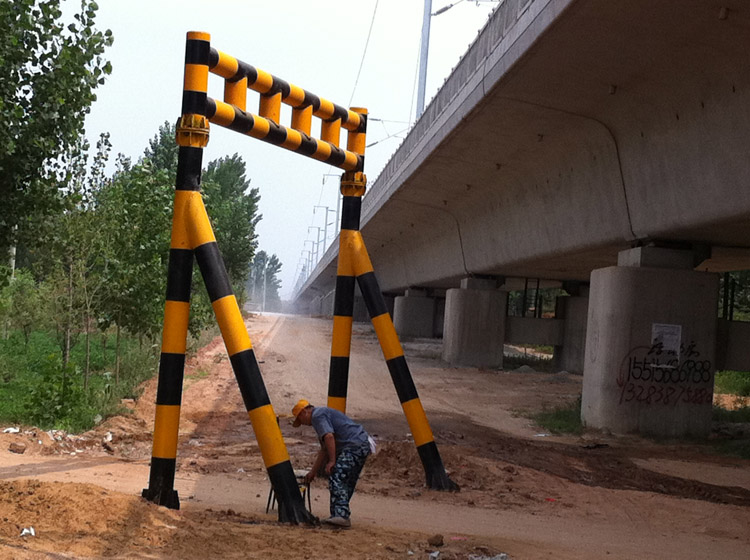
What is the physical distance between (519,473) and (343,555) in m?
5.55

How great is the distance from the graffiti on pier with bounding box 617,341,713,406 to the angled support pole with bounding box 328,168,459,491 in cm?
640

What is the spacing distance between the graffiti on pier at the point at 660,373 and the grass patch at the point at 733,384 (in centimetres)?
1150

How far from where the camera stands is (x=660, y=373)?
16.2 meters

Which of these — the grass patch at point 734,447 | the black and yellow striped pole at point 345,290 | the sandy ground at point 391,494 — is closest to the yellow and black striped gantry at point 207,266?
the sandy ground at point 391,494

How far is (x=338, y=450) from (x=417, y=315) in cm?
3627

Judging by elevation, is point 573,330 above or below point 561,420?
above

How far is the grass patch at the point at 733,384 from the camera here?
2719cm

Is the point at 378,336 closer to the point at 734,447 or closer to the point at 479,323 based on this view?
the point at 734,447

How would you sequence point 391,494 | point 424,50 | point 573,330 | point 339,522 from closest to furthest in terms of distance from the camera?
point 339,522, point 391,494, point 573,330, point 424,50

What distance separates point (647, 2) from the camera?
10.8 metres

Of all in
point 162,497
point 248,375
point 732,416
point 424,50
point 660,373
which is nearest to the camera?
point 162,497

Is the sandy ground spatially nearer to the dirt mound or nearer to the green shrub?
the dirt mound

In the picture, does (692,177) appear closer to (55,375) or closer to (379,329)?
(379,329)

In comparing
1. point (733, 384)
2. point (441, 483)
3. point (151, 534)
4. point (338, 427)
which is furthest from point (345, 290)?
point (733, 384)
